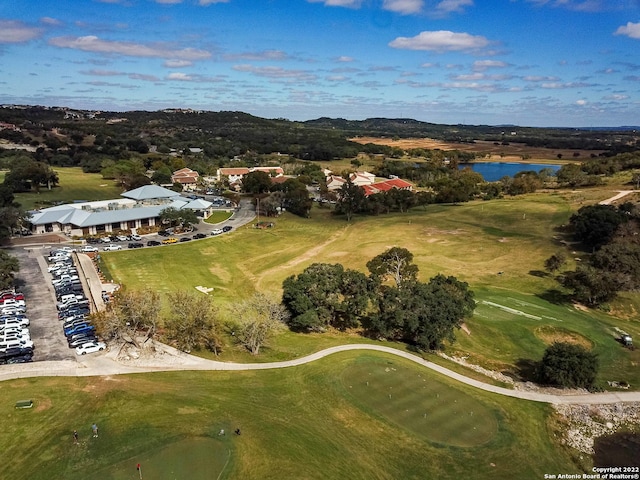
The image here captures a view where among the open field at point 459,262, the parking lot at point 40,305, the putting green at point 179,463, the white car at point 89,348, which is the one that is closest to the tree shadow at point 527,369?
the open field at point 459,262

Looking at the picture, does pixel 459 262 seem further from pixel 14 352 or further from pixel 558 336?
pixel 14 352

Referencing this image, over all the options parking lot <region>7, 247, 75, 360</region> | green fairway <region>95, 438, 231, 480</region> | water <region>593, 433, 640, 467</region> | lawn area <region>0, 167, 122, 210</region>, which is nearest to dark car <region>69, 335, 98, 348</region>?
parking lot <region>7, 247, 75, 360</region>

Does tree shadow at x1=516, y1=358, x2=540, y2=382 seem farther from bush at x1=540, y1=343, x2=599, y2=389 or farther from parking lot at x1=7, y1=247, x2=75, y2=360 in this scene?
parking lot at x1=7, y1=247, x2=75, y2=360

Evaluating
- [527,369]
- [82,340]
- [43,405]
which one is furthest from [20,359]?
[527,369]

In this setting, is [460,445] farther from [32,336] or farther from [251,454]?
[32,336]

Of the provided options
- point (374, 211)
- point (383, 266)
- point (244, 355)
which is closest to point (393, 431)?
point (244, 355)

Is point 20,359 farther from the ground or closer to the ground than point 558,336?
farther from the ground
